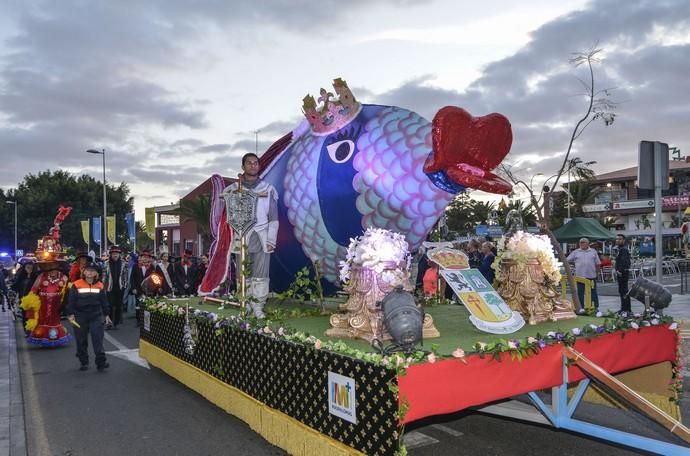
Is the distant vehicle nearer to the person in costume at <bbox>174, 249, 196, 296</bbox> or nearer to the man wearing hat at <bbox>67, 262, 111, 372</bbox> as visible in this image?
the person in costume at <bbox>174, 249, 196, 296</bbox>

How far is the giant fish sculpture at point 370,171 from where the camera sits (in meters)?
4.94

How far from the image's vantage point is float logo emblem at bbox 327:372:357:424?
→ 3539mm

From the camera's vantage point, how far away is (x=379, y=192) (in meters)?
5.34

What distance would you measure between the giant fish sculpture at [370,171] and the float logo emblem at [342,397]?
78.4 inches

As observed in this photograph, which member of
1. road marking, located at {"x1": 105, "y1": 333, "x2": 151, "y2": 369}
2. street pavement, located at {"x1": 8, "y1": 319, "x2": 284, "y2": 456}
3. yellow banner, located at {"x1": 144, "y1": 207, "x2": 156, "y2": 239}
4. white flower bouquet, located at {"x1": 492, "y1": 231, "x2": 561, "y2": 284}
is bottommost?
road marking, located at {"x1": 105, "y1": 333, "x2": 151, "y2": 369}

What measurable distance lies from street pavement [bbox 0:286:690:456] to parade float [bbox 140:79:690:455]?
27 cm

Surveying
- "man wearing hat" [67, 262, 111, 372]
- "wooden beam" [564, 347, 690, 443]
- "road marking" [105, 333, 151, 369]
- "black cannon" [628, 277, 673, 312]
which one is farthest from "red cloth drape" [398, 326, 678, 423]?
"man wearing hat" [67, 262, 111, 372]

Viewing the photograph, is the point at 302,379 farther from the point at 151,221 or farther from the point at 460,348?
the point at 151,221

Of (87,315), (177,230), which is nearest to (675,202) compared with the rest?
(177,230)

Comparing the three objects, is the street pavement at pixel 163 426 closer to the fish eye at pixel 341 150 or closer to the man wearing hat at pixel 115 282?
the fish eye at pixel 341 150

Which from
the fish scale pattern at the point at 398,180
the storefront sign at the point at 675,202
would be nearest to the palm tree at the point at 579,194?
the storefront sign at the point at 675,202

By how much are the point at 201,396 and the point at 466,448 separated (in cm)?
308

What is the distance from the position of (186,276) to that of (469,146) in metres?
9.56

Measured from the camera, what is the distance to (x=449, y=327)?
17.3 ft
